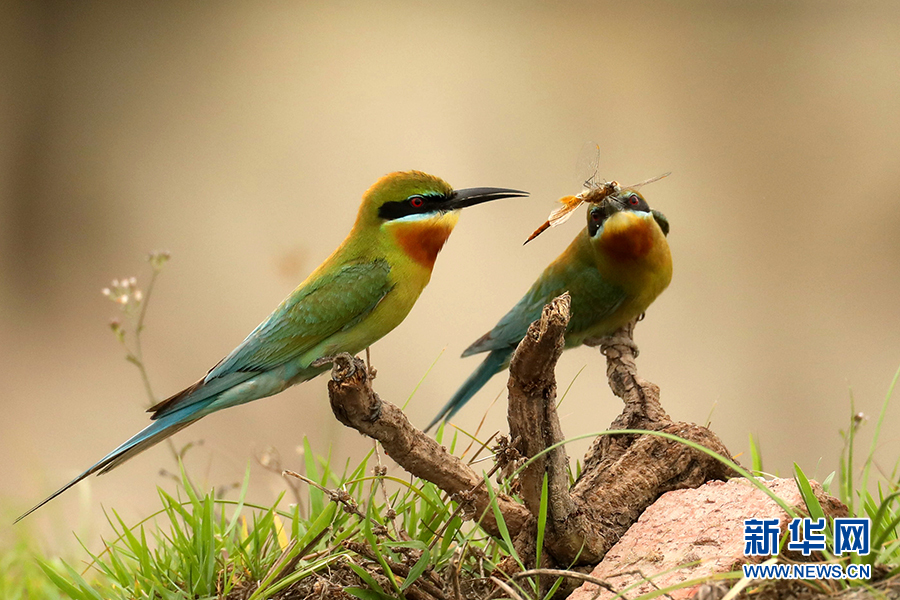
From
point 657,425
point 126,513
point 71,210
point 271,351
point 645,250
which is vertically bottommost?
point 126,513

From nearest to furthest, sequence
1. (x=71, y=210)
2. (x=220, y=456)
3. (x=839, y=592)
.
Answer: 1. (x=839, y=592)
2. (x=220, y=456)
3. (x=71, y=210)

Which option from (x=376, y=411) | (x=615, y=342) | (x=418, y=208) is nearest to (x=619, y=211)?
(x=615, y=342)

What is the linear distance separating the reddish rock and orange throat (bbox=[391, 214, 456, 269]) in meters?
0.77

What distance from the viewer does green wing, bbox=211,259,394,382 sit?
1.82m

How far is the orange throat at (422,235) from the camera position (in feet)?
6.13

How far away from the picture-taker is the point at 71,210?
4.24m

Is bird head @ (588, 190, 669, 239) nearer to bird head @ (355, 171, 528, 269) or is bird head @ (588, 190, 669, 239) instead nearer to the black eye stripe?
bird head @ (355, 171, 528, 269)

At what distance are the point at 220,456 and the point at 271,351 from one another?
6.77 ft

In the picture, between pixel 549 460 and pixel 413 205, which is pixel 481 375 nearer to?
pixel 413 205

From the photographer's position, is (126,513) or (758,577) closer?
(758,577)

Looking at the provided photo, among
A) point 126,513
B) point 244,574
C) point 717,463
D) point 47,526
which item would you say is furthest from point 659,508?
point 126,513

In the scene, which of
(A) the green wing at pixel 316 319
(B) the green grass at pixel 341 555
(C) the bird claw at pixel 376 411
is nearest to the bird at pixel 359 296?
(A) the green wing at pixel 316 319

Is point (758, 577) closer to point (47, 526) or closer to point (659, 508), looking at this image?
point (659, 508)

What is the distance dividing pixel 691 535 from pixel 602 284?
1006 millimetres
